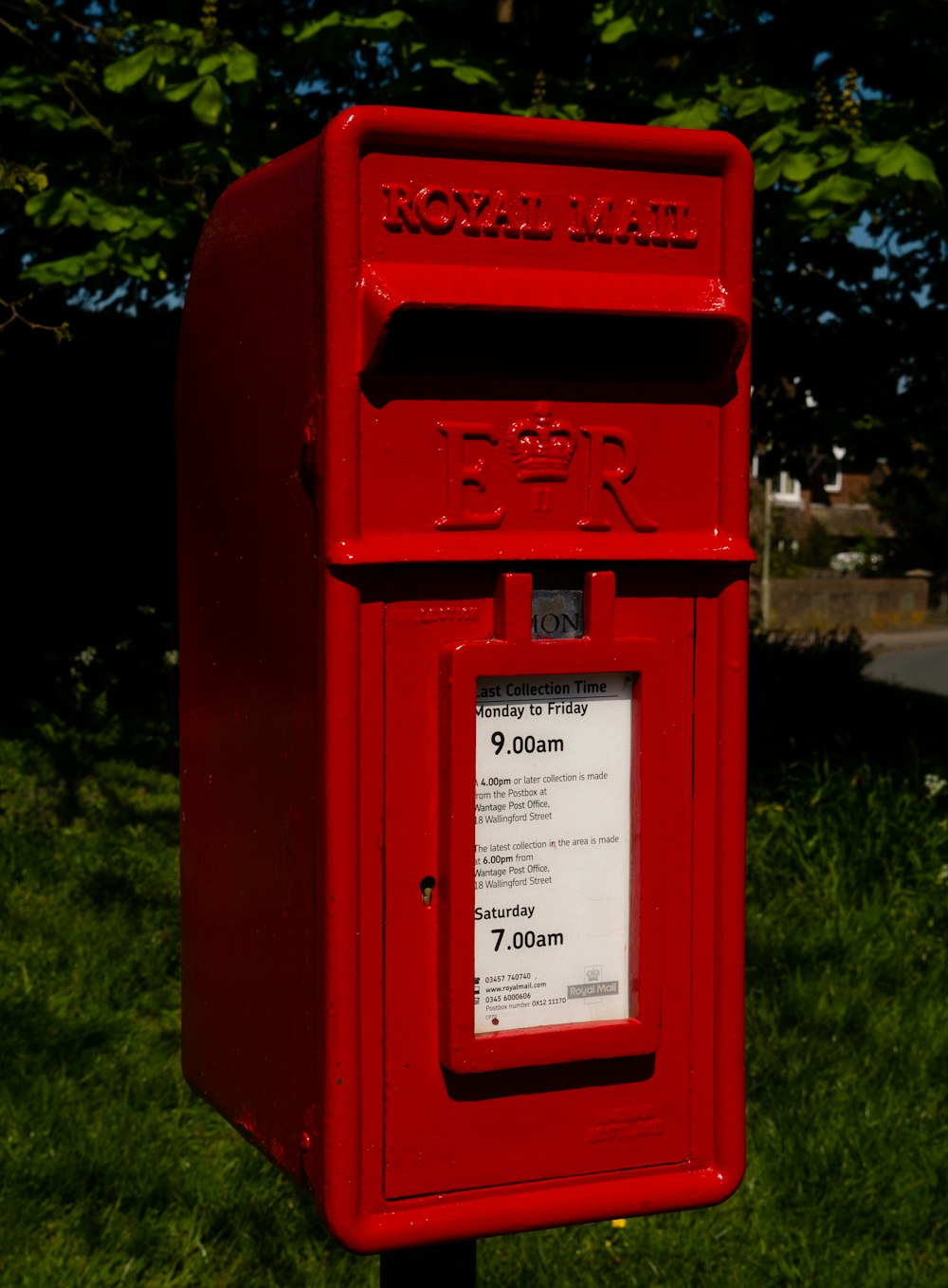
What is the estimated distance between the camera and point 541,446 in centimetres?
195

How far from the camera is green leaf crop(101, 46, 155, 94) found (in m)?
5.52

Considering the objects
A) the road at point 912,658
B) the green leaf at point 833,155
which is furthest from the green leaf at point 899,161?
the road at point 912,658

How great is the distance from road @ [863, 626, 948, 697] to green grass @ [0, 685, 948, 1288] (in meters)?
12.8

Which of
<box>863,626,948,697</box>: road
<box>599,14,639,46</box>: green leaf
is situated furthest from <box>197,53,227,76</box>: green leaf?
<box>863,626,948,697</box>: road

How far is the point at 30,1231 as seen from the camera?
3.36 metres

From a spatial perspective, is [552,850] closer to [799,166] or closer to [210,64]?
[799,166]

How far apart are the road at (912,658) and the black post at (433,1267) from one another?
1619 centimetres

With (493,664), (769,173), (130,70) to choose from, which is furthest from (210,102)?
(493,664)

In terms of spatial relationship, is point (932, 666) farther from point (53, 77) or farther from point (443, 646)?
point (443, 646)

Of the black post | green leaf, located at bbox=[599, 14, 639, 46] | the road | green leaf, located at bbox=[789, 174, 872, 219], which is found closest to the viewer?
the black post

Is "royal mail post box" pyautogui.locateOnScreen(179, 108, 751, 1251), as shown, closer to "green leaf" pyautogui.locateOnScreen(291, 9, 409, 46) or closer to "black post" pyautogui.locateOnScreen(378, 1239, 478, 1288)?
"black post" pyautogui.locateOnScreen(378, 1239, 478, 1288)

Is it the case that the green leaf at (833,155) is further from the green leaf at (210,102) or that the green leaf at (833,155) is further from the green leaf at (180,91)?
the green leaf at (180,91)

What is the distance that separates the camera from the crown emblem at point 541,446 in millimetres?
1937

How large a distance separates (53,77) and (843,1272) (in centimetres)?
529
